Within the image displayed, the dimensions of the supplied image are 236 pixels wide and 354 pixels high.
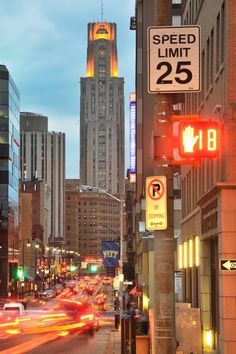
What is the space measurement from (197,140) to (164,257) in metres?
1.55

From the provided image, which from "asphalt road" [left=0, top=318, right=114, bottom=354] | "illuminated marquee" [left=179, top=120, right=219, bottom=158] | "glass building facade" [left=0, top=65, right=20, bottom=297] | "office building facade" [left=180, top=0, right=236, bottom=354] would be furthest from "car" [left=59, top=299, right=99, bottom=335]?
"glass building facade" [left=0, top=65, right=20, bottom=297]

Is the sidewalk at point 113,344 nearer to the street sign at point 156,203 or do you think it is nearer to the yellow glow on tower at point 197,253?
the yellow glow on tower at point 197,253

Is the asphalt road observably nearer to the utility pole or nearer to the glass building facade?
the utility pole

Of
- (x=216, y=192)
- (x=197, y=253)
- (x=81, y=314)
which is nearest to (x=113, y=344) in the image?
(x=81, y=314)

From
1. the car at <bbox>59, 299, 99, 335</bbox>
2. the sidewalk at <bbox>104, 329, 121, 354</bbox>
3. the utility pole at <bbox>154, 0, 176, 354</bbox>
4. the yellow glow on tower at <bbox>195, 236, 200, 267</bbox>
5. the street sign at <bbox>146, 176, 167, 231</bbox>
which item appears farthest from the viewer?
the car at <bbox>59, 299, 99, 335</bbox>

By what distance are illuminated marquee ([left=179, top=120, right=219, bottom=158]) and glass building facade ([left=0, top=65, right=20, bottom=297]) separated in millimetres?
93087

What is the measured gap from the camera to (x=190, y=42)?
9758mm

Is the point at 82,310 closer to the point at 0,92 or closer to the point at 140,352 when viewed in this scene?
the point at 140,352

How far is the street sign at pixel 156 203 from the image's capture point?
1006 cm

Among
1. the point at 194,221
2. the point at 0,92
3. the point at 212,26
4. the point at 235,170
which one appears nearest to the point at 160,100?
the point at 235,170

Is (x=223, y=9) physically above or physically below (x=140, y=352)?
above

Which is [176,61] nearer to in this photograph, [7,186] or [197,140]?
[197,140]

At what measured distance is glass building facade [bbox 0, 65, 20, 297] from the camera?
10219cm

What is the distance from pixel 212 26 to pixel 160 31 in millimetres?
15130
